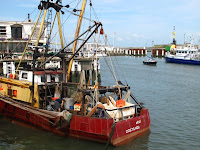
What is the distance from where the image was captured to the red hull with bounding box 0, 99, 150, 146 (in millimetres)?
12789

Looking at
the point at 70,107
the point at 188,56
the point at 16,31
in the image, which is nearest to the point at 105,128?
the point at 70,107

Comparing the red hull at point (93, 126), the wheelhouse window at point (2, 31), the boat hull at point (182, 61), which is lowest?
the red hull at point (93, 126)

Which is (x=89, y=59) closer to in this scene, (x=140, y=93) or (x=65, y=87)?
(x=140, y=93)

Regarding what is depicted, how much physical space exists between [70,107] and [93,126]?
8.82ft

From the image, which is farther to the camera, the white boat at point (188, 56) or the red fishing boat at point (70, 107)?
the white boat at point (188, 56)

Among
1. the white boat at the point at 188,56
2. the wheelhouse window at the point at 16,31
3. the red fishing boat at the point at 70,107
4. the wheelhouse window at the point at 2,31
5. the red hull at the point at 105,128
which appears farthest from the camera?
the white boat at the point at 188,56

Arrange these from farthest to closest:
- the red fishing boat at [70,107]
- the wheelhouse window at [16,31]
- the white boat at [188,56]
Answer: the white boat at [188,56], the wheelhouse window at [16,31], the red fishing boat at [70,107]

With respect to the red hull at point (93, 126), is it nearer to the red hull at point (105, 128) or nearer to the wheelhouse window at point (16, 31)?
the red hull at point (105, 128)

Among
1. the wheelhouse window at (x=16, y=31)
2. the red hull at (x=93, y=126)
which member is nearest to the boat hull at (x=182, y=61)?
the wheelhouse window at (x=16, y=31)

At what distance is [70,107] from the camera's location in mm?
15141

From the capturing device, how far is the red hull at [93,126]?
1279cm

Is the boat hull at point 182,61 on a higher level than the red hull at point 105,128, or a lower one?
higher

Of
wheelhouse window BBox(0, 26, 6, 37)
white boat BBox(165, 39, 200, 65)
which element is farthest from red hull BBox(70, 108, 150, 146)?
white boat BBox(165, 39, 200, 65)

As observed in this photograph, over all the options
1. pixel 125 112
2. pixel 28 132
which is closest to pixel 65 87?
pixel 28 132
